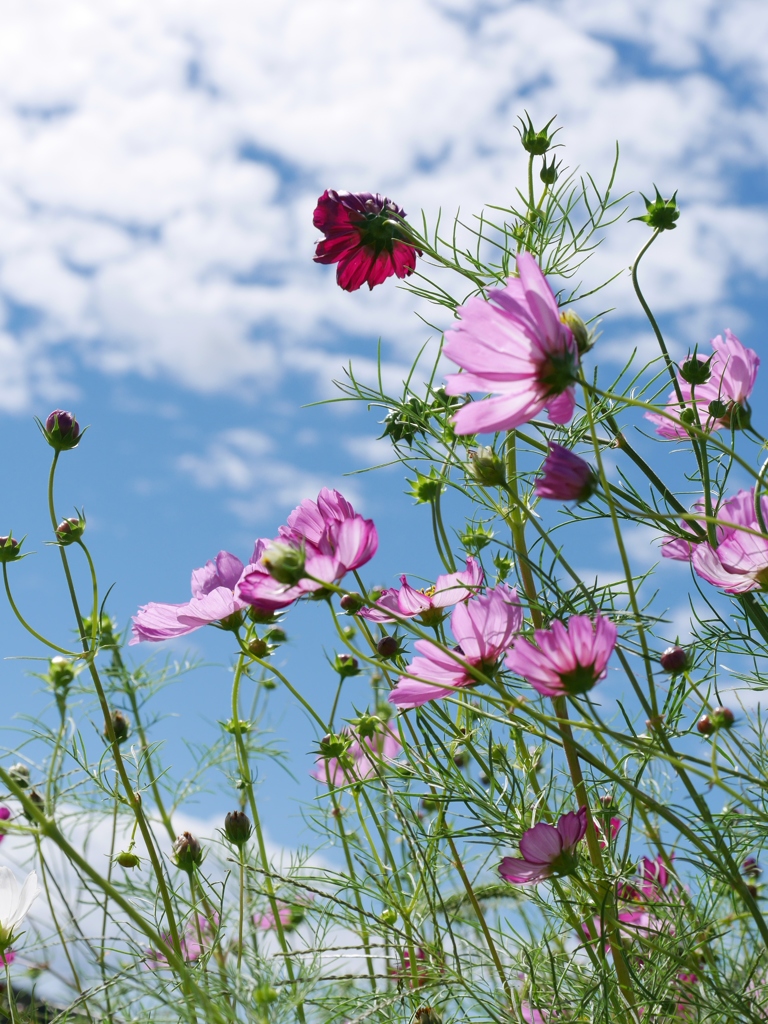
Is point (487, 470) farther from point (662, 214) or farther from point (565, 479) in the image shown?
point (662, 214)

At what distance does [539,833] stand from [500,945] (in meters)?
0.34

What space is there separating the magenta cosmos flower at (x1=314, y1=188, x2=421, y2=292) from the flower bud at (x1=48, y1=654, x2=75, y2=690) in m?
0.46

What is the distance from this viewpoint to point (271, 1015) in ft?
2.45

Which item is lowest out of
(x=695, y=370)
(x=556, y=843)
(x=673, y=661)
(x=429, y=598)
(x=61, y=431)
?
(x=556, y=843)

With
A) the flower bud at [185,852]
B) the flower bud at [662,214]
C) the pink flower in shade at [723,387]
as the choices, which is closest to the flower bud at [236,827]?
the flower bud at [185,852]

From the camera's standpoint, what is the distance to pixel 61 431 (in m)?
0.86

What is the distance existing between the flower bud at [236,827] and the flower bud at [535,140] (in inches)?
25.5

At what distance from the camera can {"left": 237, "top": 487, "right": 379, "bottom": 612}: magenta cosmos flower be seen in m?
0.55

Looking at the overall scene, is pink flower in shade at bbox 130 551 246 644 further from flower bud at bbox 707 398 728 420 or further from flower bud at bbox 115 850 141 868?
flower bud at bbox 707 398 728 420

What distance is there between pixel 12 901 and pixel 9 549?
308mm

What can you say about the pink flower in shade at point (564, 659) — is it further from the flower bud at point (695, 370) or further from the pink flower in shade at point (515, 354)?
the flower bud at point (695, 370)

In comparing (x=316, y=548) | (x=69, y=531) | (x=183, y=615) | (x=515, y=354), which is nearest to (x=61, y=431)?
(x=69, y=531)

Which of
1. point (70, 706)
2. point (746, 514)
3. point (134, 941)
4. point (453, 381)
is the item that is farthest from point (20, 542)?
point (746, 514)

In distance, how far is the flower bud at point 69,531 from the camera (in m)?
0.85
